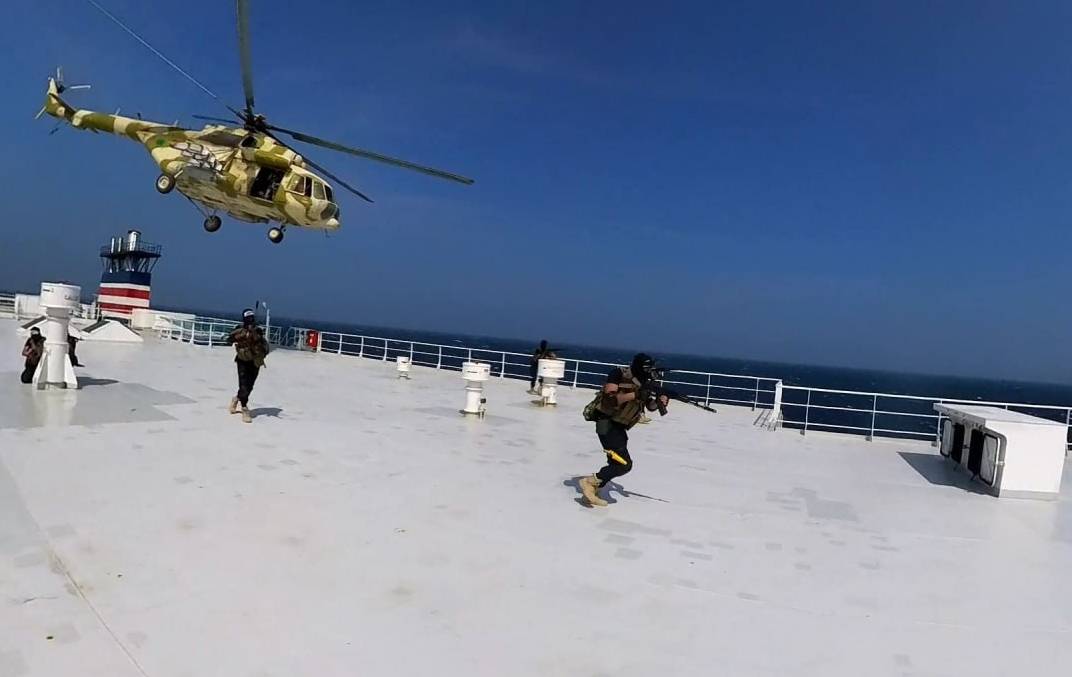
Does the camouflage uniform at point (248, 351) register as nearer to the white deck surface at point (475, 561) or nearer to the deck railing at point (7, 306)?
the white deck surface at point (475, 561)

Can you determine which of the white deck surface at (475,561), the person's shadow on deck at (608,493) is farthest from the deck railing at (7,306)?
the person's shadow on deck at (608,493)

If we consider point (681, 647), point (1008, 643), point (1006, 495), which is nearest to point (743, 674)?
point (681, 647)

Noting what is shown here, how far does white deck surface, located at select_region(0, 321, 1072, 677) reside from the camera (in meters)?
3.15

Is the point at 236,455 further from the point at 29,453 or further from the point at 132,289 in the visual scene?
the point at 132,289

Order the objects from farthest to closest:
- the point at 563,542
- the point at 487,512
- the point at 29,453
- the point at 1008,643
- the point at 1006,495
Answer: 1. the point at 1006,495
2. the point at 29,453
3. the point at 487,512
4. the point at 563,542
5. the point at 1008,643

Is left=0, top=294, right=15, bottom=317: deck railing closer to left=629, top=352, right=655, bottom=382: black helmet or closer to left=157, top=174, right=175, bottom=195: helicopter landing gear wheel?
left=157, top=174, right=175, bottom=195: helicopter landing gear wheel

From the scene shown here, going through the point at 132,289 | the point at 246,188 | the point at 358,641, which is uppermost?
the point at 246,188

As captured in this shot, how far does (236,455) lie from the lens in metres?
6.63

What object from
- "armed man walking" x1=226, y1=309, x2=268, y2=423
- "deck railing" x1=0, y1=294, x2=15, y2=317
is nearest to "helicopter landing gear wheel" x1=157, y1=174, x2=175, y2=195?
"armed man walking" x1=226, y1=309, x2=268, y2=423

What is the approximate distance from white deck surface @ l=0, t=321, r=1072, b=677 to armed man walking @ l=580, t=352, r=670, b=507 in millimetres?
323

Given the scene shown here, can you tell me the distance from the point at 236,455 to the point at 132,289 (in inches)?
1278

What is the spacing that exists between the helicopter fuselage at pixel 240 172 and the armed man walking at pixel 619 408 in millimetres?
14464

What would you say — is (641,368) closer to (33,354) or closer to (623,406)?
(623,406)

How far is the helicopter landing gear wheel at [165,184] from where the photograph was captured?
687 inches
